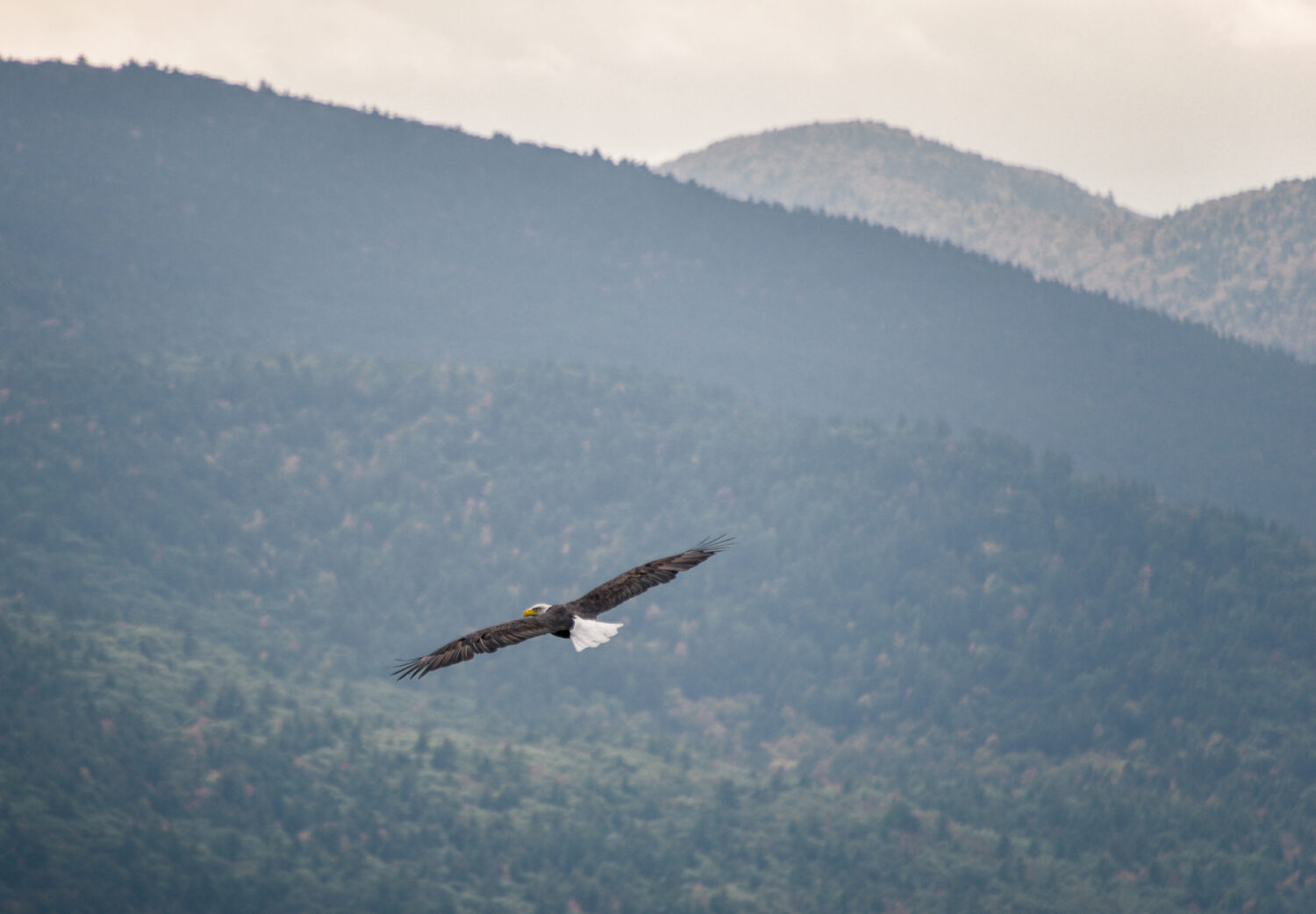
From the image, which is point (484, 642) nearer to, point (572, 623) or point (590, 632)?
point (572, 623)

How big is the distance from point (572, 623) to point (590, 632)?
3.06 ft

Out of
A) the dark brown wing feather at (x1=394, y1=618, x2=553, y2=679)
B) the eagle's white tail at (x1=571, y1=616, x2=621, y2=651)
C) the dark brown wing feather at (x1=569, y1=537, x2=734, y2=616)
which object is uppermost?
the dark brown wing feather at (x1=569, y1=537, x2=734, y2=616)

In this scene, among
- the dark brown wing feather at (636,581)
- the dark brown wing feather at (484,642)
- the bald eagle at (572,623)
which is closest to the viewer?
the bald eagle at (572,623)

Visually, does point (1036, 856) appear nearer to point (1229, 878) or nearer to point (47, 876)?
point (1229, 878)

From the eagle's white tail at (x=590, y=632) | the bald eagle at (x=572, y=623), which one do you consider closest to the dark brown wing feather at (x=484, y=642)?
the bald eagle at (x=572, y=623)

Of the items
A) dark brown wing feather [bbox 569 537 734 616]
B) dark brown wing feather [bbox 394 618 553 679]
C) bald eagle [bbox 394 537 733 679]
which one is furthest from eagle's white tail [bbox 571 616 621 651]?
dark brown wing feather [bbox 569 537 734 616]

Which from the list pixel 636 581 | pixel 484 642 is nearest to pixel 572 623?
pixel 484 642

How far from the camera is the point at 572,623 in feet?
91.6

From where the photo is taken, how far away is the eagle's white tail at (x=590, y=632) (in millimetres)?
26641

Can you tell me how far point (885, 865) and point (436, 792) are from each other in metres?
55.8

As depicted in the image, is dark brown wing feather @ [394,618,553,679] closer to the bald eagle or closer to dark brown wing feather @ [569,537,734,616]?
the bald eagle

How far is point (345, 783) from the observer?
19712 cm

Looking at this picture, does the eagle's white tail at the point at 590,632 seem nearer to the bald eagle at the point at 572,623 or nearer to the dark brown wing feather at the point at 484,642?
the bald eagle at the point at 572,623

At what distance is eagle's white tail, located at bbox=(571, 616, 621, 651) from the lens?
26641 mm
